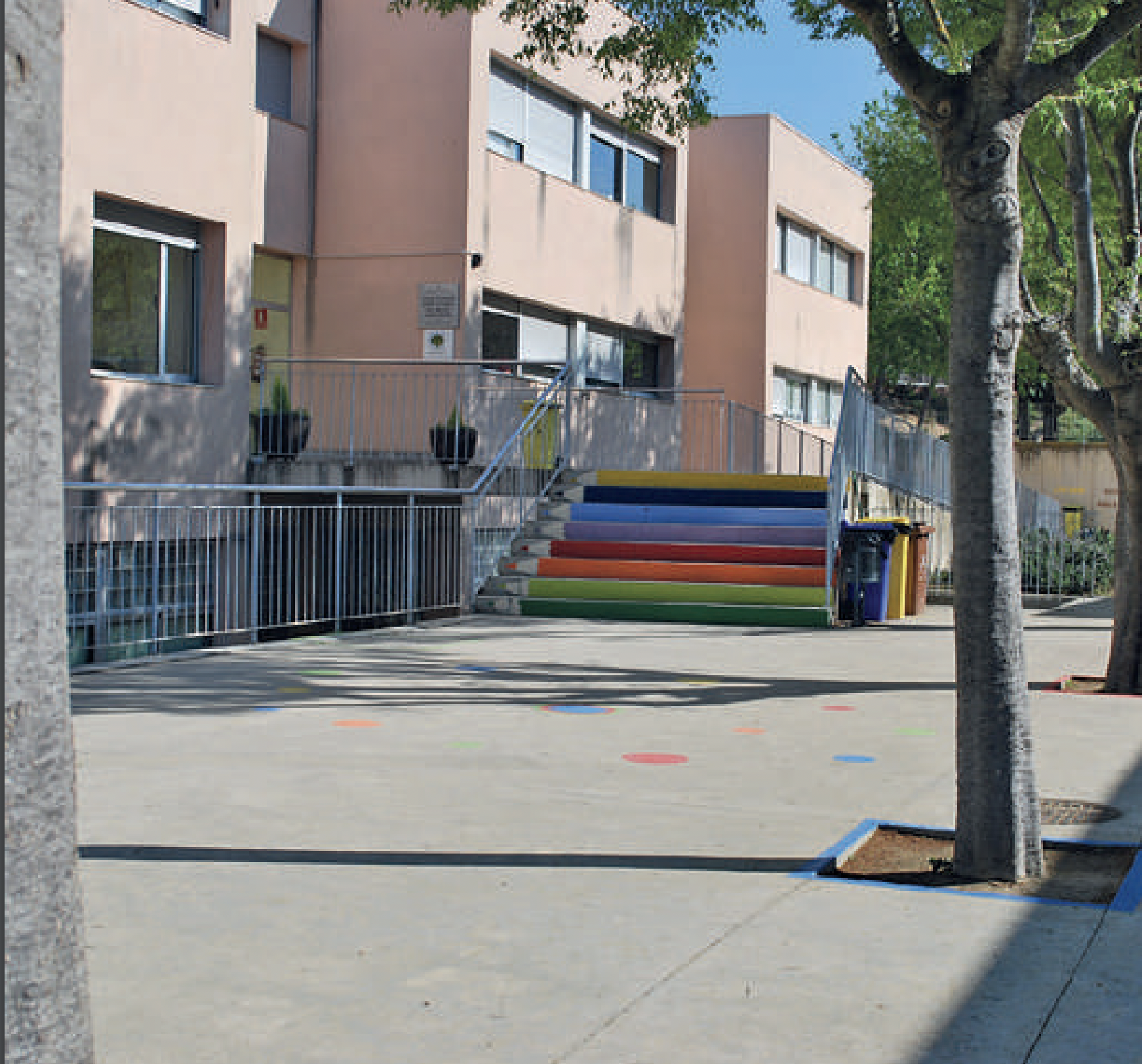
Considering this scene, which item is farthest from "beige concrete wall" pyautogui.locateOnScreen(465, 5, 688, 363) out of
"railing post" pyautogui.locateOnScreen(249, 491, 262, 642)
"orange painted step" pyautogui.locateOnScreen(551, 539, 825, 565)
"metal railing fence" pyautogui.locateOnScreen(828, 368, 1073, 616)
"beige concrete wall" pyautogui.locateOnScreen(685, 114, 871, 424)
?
"railing post" pyautogui.locateOnScreen(249, 491, 262, 642)

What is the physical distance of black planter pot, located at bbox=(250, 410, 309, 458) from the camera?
59.8 ft

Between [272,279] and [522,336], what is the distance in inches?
146

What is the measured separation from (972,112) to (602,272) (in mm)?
18477

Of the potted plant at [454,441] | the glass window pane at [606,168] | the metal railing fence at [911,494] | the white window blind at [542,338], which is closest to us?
the metal railing fence at [911,494]

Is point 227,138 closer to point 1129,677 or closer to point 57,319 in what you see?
point 1129,677

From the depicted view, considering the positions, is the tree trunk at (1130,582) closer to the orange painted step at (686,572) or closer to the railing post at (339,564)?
the orange painted step at (686,572)

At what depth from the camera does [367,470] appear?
18.4m

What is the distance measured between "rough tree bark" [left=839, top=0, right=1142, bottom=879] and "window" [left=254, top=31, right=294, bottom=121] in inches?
603

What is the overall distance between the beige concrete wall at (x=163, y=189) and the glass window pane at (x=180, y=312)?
15 cm

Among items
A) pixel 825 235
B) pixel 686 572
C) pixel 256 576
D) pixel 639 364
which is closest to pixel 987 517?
pixel 256 576

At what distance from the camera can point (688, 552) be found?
17719mm

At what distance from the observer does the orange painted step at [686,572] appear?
16.7 meters

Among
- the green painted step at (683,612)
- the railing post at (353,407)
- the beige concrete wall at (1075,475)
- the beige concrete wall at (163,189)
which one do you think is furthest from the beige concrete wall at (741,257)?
the beige concrete wall at (1075,475)

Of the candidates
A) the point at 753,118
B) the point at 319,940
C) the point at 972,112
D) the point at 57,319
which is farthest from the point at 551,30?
the point at 753,118
